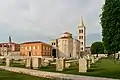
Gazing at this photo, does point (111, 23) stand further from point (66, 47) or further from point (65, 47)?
point (65, 47)

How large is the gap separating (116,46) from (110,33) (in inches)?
64.2

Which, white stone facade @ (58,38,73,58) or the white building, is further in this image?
the white building

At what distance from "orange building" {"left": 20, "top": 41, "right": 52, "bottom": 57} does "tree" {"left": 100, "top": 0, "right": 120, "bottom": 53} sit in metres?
89.4

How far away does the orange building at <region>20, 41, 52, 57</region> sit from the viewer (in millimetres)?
117125

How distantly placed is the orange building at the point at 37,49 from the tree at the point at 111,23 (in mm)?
89428

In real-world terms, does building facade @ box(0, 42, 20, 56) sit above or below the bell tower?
below

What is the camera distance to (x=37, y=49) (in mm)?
118000

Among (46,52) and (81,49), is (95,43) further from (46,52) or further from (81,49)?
(46,52)

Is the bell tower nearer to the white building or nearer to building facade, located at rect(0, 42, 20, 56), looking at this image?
the white building

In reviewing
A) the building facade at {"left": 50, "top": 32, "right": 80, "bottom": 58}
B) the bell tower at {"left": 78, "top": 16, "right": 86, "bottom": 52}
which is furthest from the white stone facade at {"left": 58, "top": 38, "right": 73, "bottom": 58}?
the bell tower at {"left": 78, "top": 16, "right": 86, "bottom": 52}

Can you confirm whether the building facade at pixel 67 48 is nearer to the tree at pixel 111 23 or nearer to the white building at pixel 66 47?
the white building at pixel 66 47

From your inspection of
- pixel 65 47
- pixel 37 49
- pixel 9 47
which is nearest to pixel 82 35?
pixel 65 47

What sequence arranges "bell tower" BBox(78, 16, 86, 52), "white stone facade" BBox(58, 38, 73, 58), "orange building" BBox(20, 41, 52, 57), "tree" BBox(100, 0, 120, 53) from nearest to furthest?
"tree" BBox(100, 0, 120, 53)
"white stone facade" BBox(58, 38, 73, 58)
"orange building" BBox(20, 41, 52, 57)
"bell tower" BBox(78, 16, 86, 52)

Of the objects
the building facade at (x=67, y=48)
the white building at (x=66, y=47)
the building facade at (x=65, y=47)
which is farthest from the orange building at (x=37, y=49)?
the building facade at (x=65, y=47)
